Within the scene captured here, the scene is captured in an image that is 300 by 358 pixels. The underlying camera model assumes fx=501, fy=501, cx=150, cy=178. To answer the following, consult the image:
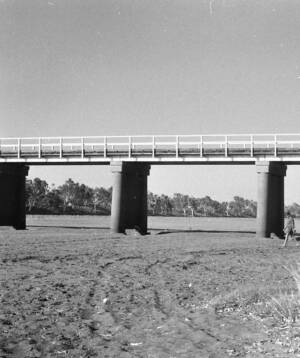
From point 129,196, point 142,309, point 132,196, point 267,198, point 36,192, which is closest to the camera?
point 142,309

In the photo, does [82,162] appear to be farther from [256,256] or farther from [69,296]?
[69,296]

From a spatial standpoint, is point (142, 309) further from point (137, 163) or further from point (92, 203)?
point (92, 203)

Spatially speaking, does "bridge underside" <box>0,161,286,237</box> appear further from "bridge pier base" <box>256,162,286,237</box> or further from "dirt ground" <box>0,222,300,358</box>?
"dirt ground" <box>0,222,300,358</box>

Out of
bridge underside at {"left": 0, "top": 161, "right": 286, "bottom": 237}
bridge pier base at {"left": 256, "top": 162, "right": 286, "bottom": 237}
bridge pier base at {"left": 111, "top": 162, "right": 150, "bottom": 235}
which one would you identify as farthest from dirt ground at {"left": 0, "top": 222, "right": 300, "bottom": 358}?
bridge pier base at {"left": 111, "top": 162, "right": 150, "bottom": 235}

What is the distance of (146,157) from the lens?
32.2m

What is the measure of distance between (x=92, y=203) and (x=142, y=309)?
125 metres

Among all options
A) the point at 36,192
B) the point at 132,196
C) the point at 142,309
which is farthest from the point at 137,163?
the point at 36,192

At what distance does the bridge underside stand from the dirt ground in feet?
43.7

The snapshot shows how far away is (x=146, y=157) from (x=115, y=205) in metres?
3.66

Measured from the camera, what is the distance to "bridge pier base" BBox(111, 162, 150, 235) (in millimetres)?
31902

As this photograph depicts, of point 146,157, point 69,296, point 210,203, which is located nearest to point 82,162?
point 146,157

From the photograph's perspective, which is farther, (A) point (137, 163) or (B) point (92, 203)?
(B) point (92, 203)

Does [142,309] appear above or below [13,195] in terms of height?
below

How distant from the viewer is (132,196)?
33000 millimetres
